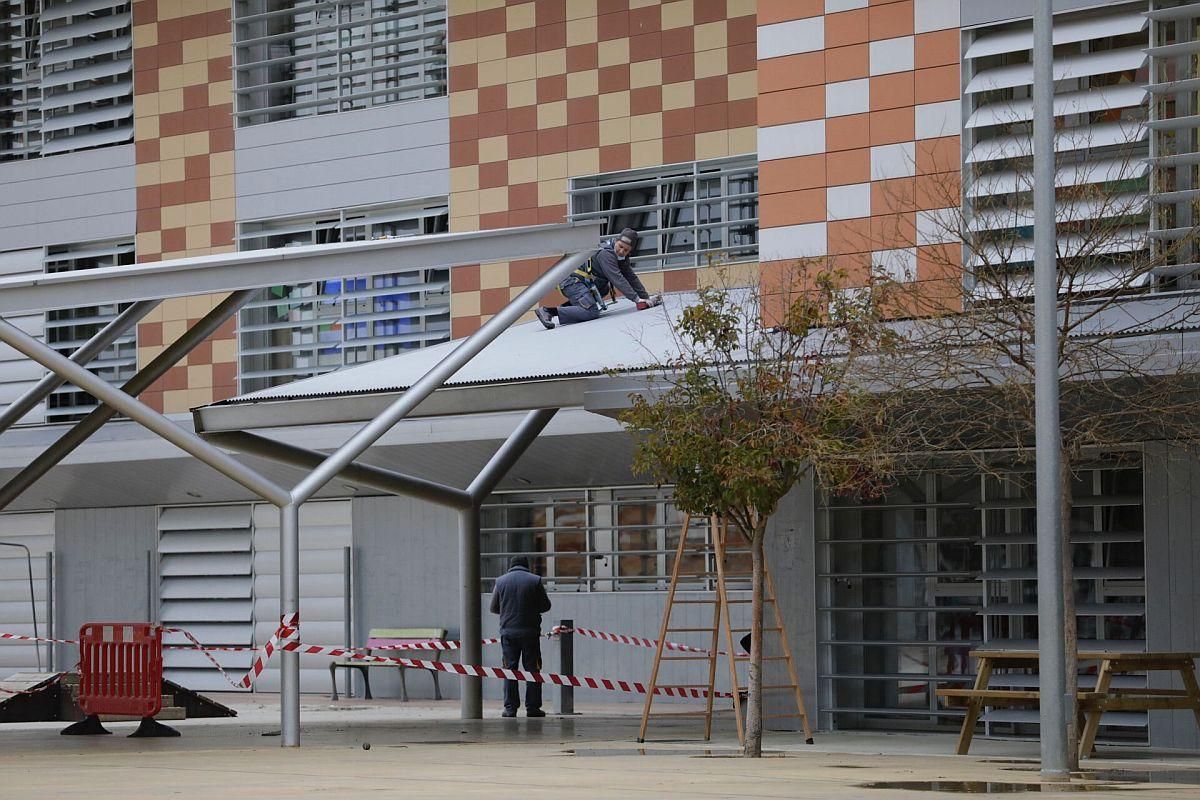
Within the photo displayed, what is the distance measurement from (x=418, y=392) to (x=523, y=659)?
6.29m

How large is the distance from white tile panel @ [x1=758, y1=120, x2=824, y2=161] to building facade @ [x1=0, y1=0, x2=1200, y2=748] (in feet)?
0.10

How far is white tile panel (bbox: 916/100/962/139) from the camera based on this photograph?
16266mm

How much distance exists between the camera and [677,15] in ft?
77.4

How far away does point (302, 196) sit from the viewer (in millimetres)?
26406

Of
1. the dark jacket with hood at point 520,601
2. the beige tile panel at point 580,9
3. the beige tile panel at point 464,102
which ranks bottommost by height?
the dark jacket with hood at point 520,601

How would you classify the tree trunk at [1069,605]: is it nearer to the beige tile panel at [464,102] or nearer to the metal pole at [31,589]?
the beige tile panel at [464,102]

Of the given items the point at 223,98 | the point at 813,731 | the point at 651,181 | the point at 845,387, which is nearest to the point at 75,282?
the point at 845,387

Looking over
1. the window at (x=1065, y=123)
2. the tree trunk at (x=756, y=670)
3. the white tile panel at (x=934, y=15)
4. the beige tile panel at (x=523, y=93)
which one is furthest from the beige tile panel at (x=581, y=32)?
the tree trunk at (x=756, y=670)

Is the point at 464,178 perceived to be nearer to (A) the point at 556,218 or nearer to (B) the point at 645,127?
(A) the point at 556,218

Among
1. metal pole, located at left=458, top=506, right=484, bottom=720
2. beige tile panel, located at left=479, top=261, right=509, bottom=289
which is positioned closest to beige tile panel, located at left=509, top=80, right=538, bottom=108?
beige tile panel, located at left=479, top=261, right=509, bottom=289

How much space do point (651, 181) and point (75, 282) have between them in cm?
1004

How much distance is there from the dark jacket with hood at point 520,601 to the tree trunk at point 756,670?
6.49 metres

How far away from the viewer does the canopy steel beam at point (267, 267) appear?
14.8 meters

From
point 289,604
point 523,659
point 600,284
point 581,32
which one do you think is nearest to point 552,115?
point 581,32
